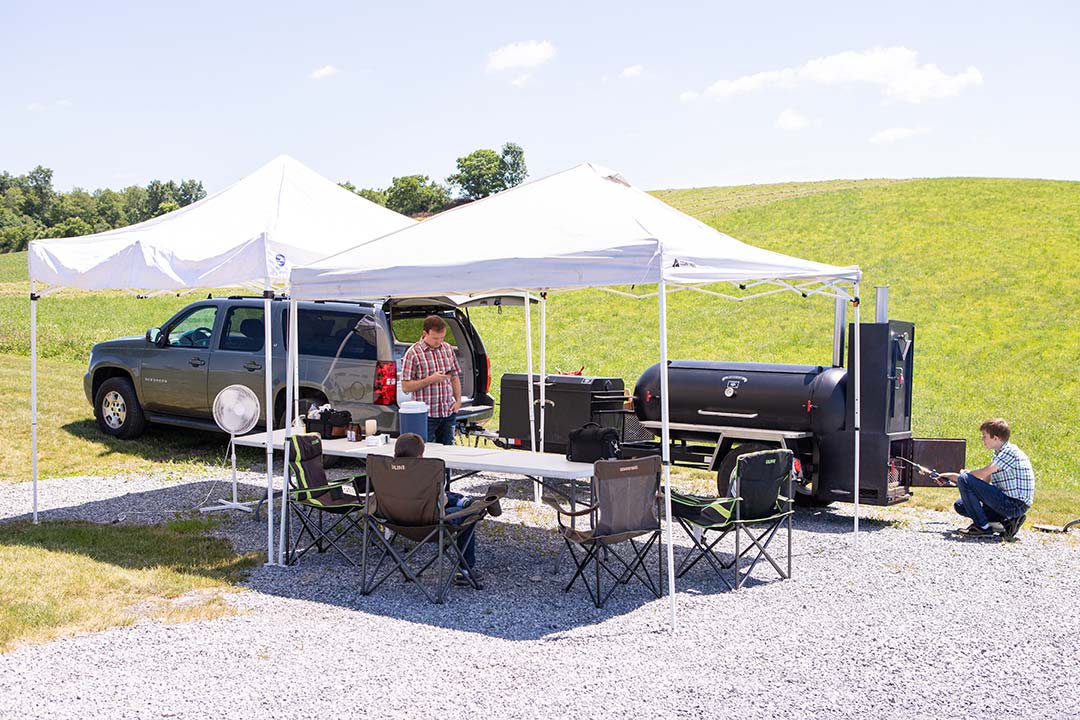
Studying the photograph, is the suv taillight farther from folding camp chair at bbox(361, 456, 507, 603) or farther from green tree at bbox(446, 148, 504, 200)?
green tree at bbox(446, 148, 504, 200)

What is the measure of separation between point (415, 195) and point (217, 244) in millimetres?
75832

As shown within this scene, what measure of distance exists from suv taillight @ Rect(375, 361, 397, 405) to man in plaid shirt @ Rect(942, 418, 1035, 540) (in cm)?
523

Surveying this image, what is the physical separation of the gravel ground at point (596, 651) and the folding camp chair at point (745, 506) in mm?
209

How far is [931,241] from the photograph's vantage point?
36.3 m

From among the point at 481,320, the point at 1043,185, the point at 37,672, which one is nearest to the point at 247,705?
the point at 37,672

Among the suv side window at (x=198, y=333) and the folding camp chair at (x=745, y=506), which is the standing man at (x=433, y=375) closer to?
the folding camp chair at (x=745, y=506)

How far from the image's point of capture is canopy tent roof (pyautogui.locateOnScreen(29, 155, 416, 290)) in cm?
A: 797

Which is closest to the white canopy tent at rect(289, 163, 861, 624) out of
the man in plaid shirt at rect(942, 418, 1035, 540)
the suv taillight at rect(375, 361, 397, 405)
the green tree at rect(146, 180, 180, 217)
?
the man in plaid shirt at rect(942, 418, 1035, 540)

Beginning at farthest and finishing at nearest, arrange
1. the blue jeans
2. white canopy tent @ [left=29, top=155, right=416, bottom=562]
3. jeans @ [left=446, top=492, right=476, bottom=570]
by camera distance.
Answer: the blue jeans < white canopy tent @ [left=29, top=155, right=416, bottom=562] < jeans @ [left=446, top=492, right=476, bottom=570]

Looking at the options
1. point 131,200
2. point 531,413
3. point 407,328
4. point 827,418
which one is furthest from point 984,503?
point 131,200

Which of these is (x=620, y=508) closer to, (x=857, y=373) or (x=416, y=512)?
(x=416, y=512)

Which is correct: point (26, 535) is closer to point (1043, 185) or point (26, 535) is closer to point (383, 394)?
point (383, 394)

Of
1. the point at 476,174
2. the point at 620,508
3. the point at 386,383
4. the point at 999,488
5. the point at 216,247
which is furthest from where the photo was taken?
the point at 476,174

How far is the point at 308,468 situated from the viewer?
7.59 metres
